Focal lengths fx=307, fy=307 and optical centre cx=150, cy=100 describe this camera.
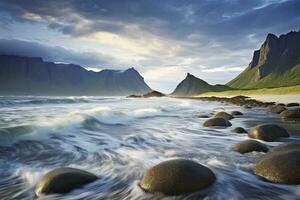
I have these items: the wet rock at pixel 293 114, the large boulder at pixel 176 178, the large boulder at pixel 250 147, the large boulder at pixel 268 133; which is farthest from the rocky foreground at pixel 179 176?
the wet rock at pixel 293 114

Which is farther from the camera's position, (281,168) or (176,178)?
(281,168)

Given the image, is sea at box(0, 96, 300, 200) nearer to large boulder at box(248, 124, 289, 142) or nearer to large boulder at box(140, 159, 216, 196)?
large boulder at box(140, 159, 216, 196)

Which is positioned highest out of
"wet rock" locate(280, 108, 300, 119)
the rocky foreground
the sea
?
"wet rock" locate(280, 108, 300, 119)

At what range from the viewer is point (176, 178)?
5781mm

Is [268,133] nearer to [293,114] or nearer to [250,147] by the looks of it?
[250,147]

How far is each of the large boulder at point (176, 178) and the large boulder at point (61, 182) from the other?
128 cm

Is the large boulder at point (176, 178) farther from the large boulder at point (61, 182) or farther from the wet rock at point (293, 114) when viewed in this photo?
the wet rock at point (293, 114)

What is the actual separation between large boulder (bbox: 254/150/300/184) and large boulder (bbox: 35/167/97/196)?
12.3 ft

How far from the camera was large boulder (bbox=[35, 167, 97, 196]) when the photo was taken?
595cm

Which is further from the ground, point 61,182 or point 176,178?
point 176,178

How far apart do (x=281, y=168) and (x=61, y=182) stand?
442 centimetres

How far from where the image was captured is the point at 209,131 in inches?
547

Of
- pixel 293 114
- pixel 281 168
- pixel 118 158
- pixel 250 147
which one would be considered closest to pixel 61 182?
pixel 118 158

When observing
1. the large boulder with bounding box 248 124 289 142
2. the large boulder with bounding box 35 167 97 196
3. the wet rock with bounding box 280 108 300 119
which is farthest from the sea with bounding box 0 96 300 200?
the wet rock with bounding box 280 108 300 119
